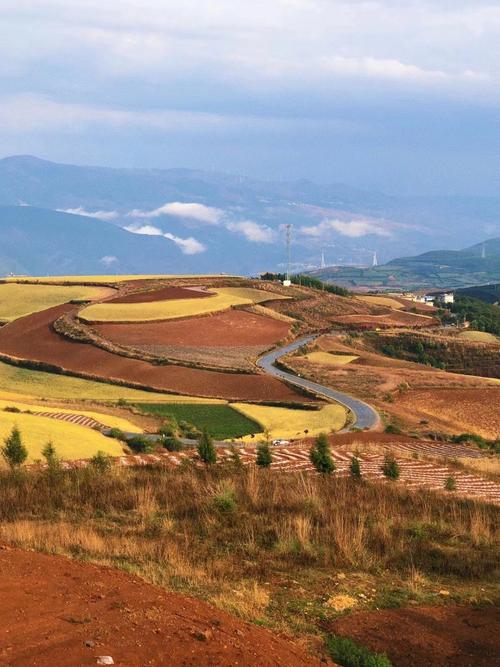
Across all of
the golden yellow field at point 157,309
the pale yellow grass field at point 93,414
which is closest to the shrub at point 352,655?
the pale yellow grass field at point 93,414

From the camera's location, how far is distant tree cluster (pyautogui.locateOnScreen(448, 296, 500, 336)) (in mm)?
162500

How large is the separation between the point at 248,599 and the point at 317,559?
10.9 ft

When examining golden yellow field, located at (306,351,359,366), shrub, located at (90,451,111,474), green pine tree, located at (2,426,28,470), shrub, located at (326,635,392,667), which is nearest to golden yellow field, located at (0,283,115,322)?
golden yellow field, located at (306,351,359,366)

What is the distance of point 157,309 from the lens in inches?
4732

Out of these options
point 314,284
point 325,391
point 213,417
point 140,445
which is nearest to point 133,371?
point 325,391

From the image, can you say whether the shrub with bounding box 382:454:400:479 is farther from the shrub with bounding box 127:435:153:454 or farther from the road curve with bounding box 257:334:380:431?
the road curve with bounding box 257:334:380:431

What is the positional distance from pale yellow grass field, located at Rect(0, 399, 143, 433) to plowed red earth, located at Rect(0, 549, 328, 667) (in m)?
41.2

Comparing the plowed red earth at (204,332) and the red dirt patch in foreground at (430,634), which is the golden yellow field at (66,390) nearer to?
→ the plowed red earth at (204,332)

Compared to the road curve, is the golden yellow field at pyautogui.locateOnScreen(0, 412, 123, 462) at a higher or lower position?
higher

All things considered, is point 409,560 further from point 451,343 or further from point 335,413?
point 451,343

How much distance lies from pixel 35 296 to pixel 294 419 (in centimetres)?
8440

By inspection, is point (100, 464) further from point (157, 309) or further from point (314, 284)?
point (314, 284)

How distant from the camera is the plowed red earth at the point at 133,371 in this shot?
78562 millimetres

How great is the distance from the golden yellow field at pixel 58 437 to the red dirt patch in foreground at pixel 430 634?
78.8ft
